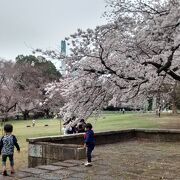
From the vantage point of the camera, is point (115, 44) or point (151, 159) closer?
point (151, 159)

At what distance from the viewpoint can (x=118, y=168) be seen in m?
9.80

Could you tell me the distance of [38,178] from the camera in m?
8.53

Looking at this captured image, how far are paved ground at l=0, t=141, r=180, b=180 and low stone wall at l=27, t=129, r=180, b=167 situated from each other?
22.1 inches

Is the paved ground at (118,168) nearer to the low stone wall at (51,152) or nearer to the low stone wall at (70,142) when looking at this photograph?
the low stone wall at (51,152)

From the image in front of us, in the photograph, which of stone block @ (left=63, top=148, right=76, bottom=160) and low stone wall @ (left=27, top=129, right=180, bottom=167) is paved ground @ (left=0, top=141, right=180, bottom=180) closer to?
stone block @ (left=63, top=148, right=76, bottom=160)

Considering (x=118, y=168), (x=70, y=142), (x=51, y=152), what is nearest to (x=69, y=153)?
(x=51, y=152)

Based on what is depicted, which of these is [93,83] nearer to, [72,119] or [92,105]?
[92,105]

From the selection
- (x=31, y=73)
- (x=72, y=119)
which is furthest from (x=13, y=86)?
(x=72, y=119)

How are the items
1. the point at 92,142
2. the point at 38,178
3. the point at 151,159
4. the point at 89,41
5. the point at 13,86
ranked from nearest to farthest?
the point at 38,178 < the point at 92,142 < the point at 151,159 < the point at 89,41 < the point at 13,86

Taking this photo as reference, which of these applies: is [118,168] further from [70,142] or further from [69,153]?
[70,142]

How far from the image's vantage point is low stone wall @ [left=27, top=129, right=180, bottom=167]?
11.1 meters

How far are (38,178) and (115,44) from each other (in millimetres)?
6582

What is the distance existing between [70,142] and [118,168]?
4.75 m

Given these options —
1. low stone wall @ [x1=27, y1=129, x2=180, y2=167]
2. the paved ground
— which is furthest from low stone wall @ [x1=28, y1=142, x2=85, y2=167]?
the paved ground
